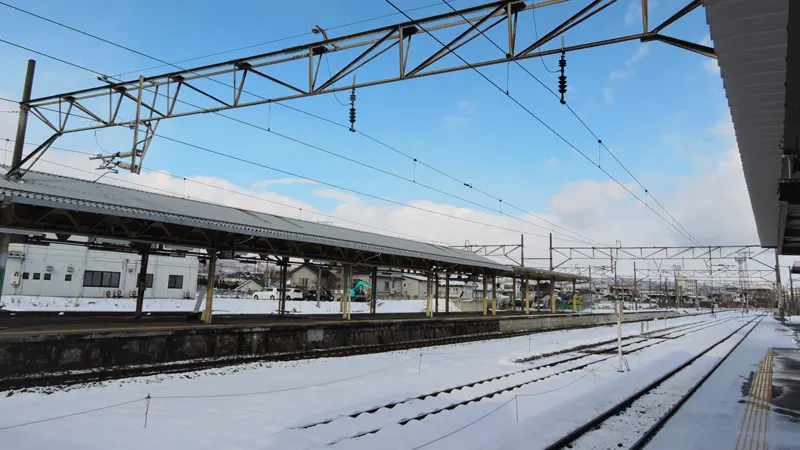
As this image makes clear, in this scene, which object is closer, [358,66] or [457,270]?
[358,66]

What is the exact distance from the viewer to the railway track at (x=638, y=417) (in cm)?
664

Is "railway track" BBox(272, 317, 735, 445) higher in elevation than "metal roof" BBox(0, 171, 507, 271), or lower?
lower

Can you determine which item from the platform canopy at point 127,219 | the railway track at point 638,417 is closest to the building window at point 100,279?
the platform canopy at point 127,219

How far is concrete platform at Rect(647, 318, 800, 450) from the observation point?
6.71m

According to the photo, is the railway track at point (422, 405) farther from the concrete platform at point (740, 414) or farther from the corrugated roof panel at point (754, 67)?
the corrugated roof panel at point (754, 67)

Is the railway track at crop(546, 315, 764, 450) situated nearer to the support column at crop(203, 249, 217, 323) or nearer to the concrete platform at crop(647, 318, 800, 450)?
the concrete platform at crop(647, 318, 800, 450)

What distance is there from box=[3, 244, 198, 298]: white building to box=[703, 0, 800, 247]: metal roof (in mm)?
37859

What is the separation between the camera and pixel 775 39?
5.09 m

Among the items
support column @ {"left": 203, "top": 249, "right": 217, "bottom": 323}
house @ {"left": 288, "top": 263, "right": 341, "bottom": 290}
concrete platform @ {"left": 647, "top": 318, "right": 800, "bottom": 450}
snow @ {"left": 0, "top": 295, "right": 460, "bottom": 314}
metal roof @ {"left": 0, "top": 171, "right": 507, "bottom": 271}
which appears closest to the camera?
concrete platform @ {"left": 647, "top": 318, "right": 800, "bottom": 450}

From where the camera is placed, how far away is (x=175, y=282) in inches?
1597

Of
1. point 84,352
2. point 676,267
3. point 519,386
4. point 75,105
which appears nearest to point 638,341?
point 519,386

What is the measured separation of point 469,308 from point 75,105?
137 ft

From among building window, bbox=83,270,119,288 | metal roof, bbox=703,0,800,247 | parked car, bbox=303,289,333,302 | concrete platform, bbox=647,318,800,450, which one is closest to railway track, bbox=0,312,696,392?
concrete platform, bbox=647,318,800,450

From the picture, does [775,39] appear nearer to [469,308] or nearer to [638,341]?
[638,341]
